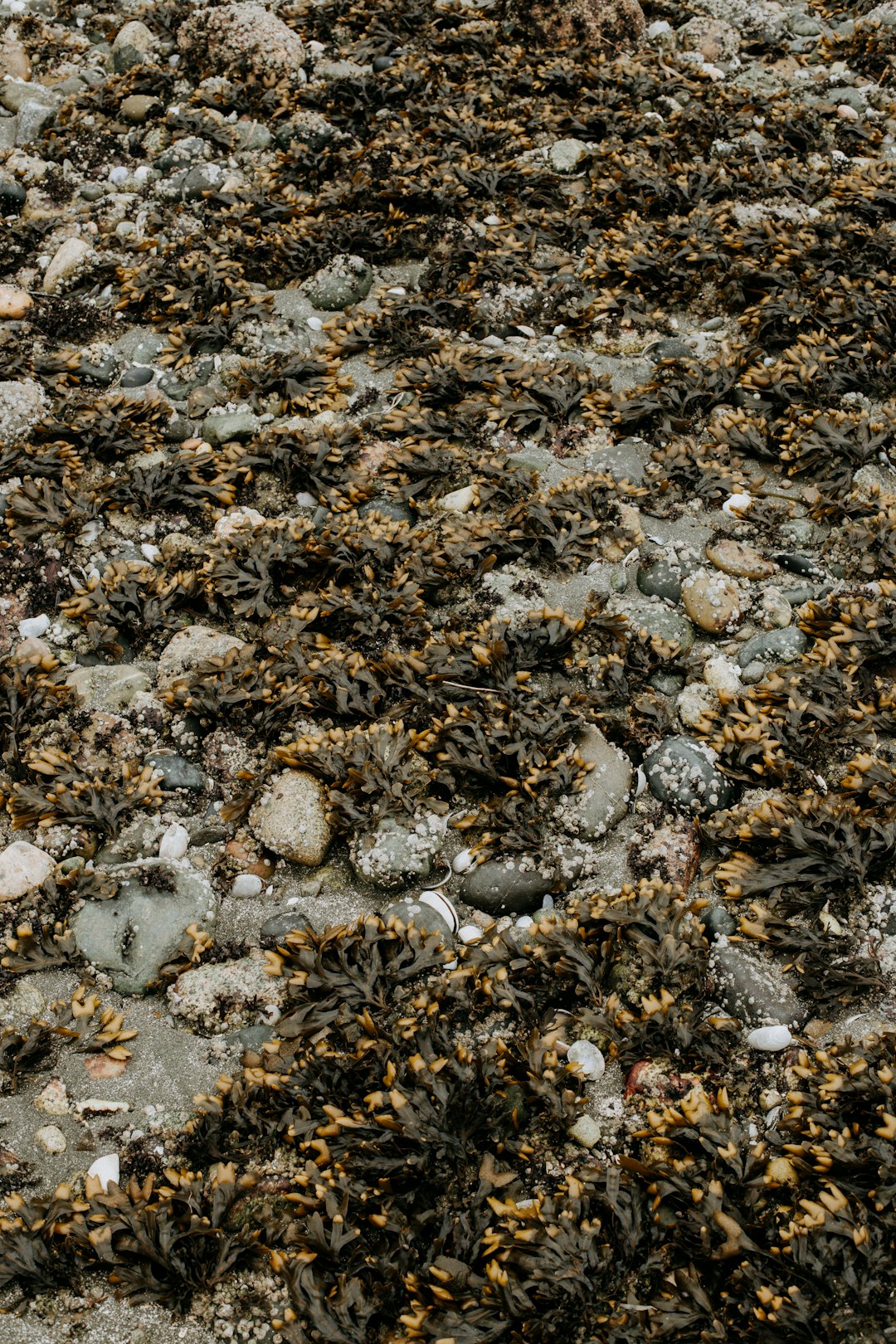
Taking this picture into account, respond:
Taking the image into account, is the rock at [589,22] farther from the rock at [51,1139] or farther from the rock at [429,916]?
the rock at [51,1139]

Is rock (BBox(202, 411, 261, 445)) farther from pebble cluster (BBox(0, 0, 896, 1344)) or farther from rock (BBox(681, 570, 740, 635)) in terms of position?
rock (BBox(681, 570, 740, 635))

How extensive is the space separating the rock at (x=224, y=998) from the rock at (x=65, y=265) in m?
4.75

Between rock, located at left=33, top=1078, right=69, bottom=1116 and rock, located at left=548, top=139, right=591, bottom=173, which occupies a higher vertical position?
rock, located at left=548, top=139, right=591, bottom=173

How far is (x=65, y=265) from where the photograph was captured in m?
6.28

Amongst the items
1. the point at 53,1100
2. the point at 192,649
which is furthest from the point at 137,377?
the point at 53,1100

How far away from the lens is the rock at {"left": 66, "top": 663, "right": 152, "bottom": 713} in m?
4.23

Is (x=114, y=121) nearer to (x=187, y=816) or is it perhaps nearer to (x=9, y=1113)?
(x=187, y=816)

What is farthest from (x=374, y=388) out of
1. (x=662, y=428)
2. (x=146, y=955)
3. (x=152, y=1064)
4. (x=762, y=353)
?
(x=152, y=1064)

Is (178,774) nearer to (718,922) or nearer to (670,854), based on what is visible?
(670,854)

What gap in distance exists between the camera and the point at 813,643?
13.8 ft

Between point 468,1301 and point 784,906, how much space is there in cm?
160

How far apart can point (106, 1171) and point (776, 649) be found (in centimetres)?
311

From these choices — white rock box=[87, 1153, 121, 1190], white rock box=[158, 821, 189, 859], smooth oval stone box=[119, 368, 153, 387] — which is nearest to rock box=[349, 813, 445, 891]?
white rock box=[158, 821, 189, 859]

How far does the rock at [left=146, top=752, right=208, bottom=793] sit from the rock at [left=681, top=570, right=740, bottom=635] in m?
2.18
